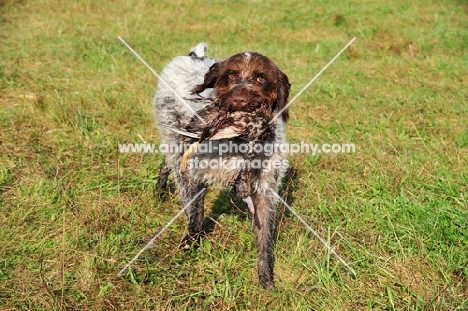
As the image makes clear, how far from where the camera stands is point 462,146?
5.82 meters

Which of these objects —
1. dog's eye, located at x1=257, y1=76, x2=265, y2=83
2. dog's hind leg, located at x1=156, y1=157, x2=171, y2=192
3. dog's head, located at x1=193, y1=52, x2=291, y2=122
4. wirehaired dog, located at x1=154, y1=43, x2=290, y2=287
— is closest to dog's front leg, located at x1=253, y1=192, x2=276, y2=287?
wirehaired dog, located at x1=154, y1=43, x2=290, y2=287

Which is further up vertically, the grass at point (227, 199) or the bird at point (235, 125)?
the bird at point (235, 125)

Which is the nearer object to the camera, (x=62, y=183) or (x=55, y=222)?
(x=55, y=222)

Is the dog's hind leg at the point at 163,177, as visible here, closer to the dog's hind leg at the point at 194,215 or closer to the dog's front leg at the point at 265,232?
the dog's hind leg at the point at 194,215

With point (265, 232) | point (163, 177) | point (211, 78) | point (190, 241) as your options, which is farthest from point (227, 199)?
point (211, 78)

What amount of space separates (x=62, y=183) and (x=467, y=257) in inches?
141

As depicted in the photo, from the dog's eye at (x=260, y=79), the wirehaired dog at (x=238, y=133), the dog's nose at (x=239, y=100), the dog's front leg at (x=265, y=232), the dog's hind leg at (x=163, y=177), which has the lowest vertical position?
the dog's hind leg at (x=163, y=177)

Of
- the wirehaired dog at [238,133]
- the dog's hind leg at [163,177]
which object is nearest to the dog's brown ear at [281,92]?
the wirehaired dog at [238,133]

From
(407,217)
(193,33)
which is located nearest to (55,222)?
(407,217)

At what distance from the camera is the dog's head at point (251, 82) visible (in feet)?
10.5

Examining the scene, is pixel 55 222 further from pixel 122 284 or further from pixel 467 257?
pixel 467 257

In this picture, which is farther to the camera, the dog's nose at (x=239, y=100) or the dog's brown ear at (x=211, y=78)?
the dog's brown ear at (x=211, y=78)

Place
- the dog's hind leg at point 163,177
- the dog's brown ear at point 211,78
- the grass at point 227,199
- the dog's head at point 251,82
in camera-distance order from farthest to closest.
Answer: the dog's hind leg at point 163,177 < the dog's brown ear at point 211,78 < the grass at point 227,199 < the dog's head at point 251,82

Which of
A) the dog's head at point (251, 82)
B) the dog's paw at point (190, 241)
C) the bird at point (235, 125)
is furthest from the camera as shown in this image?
the dog's paw at point (190, 241)
